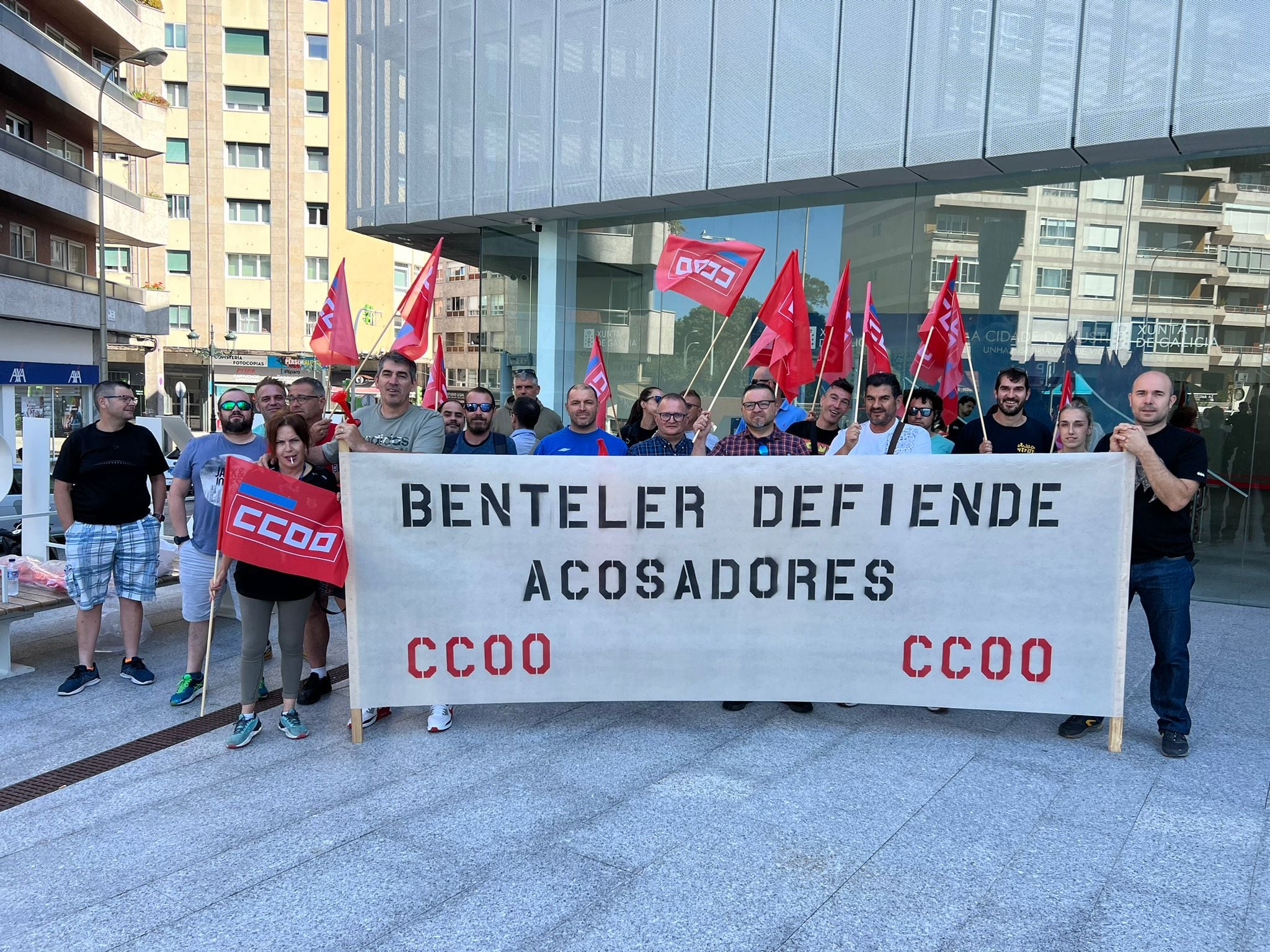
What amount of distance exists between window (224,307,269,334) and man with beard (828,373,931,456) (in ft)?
153

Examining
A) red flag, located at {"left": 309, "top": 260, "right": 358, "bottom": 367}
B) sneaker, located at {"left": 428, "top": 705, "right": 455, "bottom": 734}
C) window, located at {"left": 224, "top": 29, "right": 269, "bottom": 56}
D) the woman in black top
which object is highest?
window, located at {"left": 224, "top": 29, "right": 269, "bottom": 56}

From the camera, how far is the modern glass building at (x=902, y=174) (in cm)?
853

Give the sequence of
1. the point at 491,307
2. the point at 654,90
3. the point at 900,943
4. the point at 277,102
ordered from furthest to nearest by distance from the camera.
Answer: the point at 277,102, the point at 491,307, the point at 654,90, the point at 900,943

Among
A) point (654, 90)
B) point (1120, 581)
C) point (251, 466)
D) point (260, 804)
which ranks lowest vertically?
point (260, 804)

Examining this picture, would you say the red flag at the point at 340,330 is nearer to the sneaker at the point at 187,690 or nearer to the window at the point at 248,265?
the sneaker at the point at 187,690

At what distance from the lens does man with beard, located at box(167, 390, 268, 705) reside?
5305 millimetres

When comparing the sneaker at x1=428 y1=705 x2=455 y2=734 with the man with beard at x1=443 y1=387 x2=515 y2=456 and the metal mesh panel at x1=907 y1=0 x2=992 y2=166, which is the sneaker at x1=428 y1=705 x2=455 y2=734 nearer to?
the man with beard at x1=443 y1=387 x2=515 y2=456

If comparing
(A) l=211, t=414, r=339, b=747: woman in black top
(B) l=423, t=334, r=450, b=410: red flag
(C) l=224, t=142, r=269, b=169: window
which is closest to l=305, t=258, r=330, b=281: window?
(C) l=224, t=142, r=269, b=169: window

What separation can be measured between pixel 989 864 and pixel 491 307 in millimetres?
12437

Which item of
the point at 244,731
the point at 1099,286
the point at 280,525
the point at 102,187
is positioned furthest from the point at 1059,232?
the point at 102,187

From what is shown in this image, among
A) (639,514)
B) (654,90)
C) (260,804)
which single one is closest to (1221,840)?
(639,514)

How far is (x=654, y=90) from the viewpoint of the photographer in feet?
36.4

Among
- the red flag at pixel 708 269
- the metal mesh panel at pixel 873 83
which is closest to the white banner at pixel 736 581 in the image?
the red flag at pixel 708 269

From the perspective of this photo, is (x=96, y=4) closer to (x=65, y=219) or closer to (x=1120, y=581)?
(x=65, y=219)
